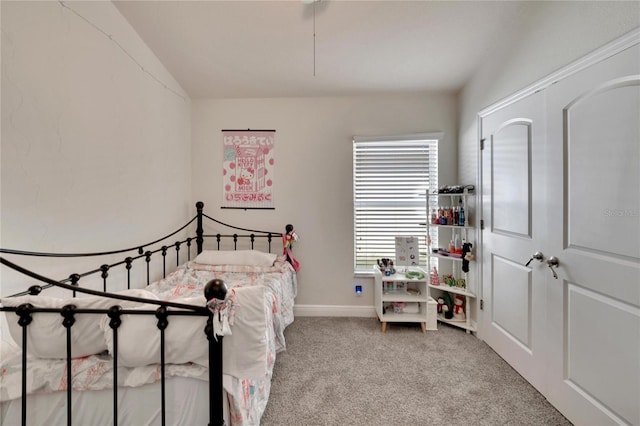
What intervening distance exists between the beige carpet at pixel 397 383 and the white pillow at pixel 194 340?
79cm

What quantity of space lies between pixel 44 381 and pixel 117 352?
268mm

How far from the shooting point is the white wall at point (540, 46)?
1.24 metres

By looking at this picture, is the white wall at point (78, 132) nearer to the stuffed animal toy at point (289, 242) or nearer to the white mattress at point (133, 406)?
the white mattress at point (133, 406)

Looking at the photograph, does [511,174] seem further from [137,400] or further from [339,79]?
[137,400]

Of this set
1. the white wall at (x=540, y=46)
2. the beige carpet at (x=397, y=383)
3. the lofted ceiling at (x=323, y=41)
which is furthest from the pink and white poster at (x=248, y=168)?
the white wall at (x=540, y=46)

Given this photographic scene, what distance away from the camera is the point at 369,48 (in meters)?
2.06

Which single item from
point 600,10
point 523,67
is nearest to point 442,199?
point 523,67

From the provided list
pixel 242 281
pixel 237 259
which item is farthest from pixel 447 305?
pixel 237 259

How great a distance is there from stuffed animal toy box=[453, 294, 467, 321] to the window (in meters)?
0.54

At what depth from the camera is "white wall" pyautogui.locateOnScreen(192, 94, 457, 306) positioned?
270cm

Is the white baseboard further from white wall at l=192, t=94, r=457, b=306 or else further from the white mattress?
the white mattress

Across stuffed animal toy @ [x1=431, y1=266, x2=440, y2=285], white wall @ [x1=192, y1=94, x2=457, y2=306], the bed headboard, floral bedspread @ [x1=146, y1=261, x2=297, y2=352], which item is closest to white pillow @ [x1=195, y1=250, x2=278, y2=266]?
floral bedspread @ [x1=146, y1=261, x2=297, y2=352]

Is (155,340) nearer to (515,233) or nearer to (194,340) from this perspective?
(194,340)

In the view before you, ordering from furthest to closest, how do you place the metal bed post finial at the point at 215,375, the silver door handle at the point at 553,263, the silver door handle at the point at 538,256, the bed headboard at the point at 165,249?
1. the silver door handle at the point at 538,256
2. the silver door handle at the point at 553,263
3. the bed headboard at the point at 165,249
4. the metal bed post finial at the point at 215,375
